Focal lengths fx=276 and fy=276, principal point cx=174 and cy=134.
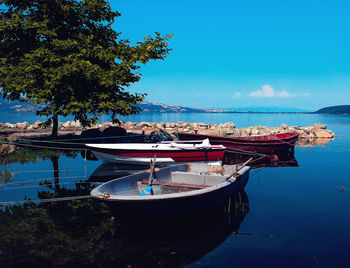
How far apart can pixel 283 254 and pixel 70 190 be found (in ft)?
35.0

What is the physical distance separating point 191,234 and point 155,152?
10.7 m

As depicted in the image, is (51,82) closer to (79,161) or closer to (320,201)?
(79,161)

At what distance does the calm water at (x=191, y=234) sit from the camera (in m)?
8.00

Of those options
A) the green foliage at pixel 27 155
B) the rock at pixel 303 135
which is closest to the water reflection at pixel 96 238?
the green foliage at pixel 27 155

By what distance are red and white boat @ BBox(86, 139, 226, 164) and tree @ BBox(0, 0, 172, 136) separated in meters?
4.67

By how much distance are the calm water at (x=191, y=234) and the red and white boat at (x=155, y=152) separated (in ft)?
13.3

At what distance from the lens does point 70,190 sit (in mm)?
14430

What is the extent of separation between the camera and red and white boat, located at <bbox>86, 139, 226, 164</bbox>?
19641mm

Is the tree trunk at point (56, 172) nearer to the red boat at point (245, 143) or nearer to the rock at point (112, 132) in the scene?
the rock at point (112, 132)

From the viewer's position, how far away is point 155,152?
19.8m

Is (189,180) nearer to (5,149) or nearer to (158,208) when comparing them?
(158,208)

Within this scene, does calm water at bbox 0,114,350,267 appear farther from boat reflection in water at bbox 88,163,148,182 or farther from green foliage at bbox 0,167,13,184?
boat reflection in water at bbox 88,163,148,182

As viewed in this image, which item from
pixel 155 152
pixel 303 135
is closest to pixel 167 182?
pixel 155 152

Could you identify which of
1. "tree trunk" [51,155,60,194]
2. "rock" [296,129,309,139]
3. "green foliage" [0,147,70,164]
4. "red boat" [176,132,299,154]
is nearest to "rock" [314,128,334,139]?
"rock" [296,129,309,139]
